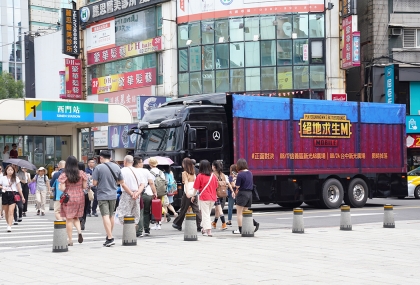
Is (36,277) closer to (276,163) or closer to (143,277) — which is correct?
(143,277)

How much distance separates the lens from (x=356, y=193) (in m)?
26.7

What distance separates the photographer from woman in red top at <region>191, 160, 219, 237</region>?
1641cm

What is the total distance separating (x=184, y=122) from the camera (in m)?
23.0

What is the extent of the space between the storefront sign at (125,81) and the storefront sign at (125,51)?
121 cm

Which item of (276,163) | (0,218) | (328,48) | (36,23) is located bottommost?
(0,218)

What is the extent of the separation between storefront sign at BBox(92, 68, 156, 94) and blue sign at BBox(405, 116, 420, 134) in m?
15.7

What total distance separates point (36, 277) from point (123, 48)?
38963 millimetres

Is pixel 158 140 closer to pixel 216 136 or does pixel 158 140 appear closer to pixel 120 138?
pixel 216 136

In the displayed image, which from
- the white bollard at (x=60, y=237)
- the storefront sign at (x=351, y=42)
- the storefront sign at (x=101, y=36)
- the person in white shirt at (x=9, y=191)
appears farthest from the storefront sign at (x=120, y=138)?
the white bollard at (x=60, y=237)

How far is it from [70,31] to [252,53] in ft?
52.1

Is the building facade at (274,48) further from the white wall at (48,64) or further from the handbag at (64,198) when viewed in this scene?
the handbag at (64,198)

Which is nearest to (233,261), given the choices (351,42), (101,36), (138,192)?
(138,192)

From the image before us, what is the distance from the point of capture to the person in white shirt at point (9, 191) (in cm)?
1916

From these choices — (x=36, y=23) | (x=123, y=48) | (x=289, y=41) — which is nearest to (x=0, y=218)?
(x=289, y=41)
